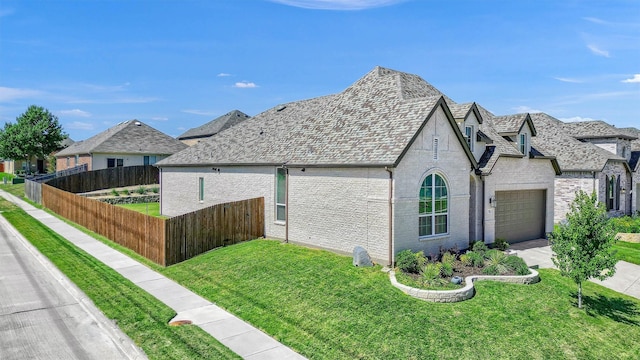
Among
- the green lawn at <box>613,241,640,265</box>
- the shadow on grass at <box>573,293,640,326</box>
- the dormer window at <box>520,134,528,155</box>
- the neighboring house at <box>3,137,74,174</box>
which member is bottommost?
the shadow on grass at <box>573,293,640,326</box>

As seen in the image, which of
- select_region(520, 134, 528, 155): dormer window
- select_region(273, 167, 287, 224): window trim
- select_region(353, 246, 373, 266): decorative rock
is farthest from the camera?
select_region(520, 134, 528, 155): dormer window

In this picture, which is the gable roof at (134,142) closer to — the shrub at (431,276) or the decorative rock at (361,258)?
the decorative rock at (361,258)

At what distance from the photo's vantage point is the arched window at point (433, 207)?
1627 cm

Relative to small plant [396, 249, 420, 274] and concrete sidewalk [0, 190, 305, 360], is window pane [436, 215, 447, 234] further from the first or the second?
concrete sidewalk [0, 190, 305, 360]

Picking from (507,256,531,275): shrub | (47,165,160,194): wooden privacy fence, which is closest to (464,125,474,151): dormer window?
(507,256,531,275): shrub

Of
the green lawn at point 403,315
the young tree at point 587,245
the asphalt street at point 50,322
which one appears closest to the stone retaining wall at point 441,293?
the green lawn at point 403,315

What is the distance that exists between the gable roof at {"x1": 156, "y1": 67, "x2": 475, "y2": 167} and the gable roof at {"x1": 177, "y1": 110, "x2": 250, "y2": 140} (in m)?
34.5

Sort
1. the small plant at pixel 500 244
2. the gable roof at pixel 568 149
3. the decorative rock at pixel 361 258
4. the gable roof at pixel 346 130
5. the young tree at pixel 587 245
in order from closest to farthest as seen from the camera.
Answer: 1. the young tree at pixel 587 245
2. the decorative rock at pixel 361 258
3. the gable roof at pixel 346 130
4. the small plant at pixel 500 244
5. the gable roof at pixel 568 149

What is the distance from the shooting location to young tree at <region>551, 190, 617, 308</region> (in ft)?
40.9

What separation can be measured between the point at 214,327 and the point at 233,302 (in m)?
1.89

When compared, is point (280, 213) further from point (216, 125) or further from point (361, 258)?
point (216, 125)

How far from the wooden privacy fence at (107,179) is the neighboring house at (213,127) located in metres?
18.1

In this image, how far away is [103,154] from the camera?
44688mm

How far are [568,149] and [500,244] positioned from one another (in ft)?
50.3
